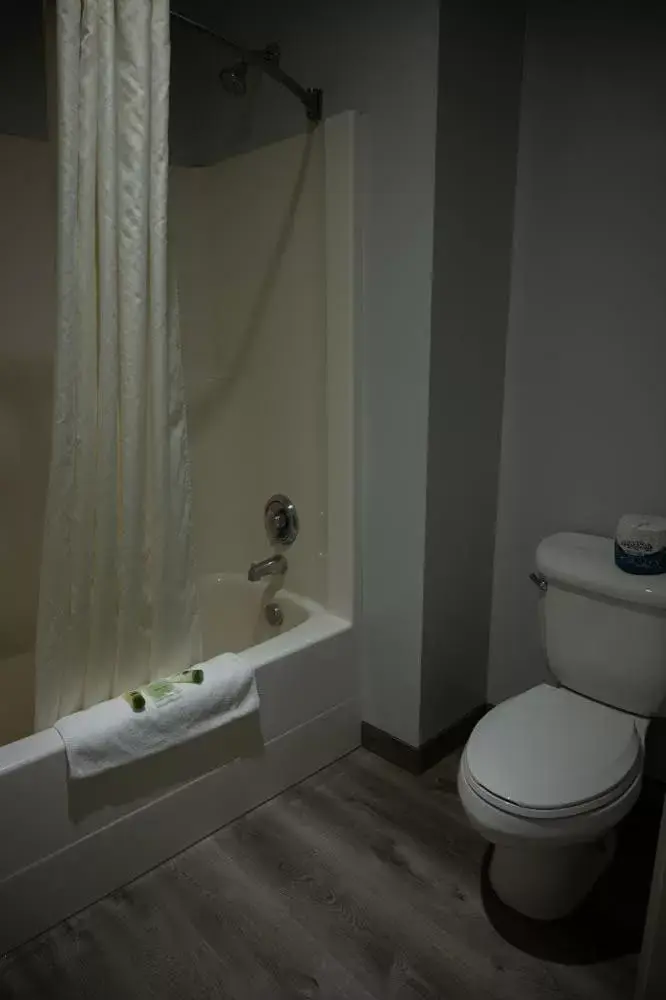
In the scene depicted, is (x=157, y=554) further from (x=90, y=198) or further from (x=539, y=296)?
(x=539, y=296)

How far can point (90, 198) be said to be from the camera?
1339mm

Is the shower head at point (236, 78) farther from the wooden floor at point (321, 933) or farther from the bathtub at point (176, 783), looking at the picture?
the wooden floor at point (321, 933)

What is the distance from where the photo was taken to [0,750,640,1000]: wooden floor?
1.43 metres

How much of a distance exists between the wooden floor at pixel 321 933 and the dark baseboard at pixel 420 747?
23 cm

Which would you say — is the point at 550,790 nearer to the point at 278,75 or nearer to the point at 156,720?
the point at 156,720

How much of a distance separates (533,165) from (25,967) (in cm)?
230

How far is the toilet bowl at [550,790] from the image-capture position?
55.6 inches

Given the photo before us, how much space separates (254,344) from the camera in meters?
2.31

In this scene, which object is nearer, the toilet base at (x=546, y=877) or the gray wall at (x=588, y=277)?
the toilet base at (x=546, y=877)

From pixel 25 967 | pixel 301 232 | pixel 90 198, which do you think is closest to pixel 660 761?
pixel 25 967

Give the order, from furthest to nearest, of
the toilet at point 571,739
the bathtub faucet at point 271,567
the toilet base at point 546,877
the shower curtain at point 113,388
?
the bathtub faucet at point 271,567
the toilet base at point 546,877
the toilet at point 571,739
the shower curtain at point 113,388

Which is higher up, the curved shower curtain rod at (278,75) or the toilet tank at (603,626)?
the curved shower curtain rod at (278,75)

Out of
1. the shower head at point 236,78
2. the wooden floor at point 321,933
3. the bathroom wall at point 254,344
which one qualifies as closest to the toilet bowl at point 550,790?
the wooden floor at point 321,933

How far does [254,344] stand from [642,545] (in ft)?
4.47
